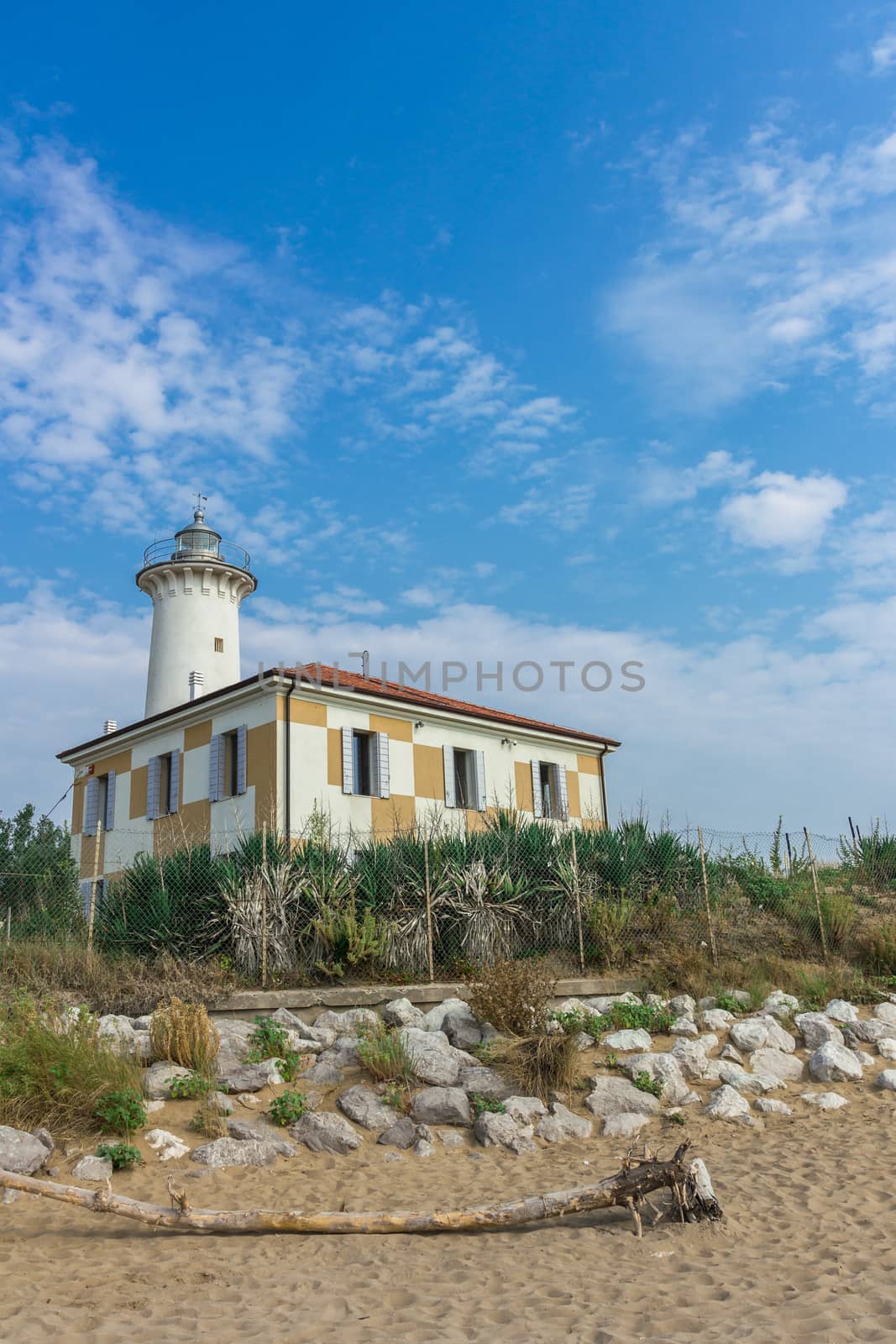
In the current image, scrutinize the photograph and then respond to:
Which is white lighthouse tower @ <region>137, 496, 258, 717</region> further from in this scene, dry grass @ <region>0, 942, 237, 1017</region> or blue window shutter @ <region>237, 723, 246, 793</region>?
dry grass @ <region>0, 942, 237, 1017</region>

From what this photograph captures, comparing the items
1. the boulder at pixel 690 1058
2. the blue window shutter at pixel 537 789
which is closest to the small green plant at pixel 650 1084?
the boulder at pixel 690 1058

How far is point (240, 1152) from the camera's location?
7730 millimetres

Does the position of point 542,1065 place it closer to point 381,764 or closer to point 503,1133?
point 503,1133

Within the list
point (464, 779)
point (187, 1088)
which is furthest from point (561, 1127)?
point (464, 779)


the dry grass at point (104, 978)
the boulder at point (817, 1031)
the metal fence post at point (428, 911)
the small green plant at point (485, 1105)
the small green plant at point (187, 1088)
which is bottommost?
the small green plant at point (485, 1105)

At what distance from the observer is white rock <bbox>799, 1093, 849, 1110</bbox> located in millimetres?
9031

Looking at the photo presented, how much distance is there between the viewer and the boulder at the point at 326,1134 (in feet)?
26.4

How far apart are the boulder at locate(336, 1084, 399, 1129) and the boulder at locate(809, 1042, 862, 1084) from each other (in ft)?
13.4

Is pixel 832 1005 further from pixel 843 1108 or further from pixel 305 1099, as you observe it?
pixel 305 1099

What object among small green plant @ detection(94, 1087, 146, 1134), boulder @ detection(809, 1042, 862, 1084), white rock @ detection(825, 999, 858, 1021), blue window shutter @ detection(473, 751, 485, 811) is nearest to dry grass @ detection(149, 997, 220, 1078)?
small green plant @ detection(94, 1087, 146, 1134)

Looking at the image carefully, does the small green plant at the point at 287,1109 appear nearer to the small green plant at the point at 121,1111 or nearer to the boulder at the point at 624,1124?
the small green plant at the point at 121,1111

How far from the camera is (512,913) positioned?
12523 millimetres

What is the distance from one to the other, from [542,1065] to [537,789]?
1417 centimetres

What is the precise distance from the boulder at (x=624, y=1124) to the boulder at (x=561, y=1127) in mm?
151
